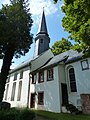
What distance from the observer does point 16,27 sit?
20.2m

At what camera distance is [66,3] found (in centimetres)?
1287

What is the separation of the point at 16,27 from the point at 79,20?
10640 mm

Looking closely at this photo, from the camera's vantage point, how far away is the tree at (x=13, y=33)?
1931 centimetres

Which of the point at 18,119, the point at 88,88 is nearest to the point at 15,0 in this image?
the point at 88,88

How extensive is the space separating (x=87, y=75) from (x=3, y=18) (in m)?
13.5

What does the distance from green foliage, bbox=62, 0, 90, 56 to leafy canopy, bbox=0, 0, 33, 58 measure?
8.70 m

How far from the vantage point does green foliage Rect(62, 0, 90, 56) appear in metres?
11.2

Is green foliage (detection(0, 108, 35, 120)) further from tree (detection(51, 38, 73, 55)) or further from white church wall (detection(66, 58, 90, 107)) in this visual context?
tree (detection(51, 38, 73, 55))

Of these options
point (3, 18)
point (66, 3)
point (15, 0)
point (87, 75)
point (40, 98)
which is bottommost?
point (40, 98)

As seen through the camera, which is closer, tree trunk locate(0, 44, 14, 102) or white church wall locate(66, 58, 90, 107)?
white church wall locate(66, 58, 90, 107)

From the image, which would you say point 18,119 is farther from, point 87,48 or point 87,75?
point 87,75

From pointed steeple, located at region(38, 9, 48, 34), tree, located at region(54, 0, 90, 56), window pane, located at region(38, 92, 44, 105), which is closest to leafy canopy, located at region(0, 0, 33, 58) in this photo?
window pane, located at region(38, 92, 44, 105)

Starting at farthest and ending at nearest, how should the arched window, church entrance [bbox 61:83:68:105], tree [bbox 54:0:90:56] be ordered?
the arched window < church entrance [bbox 61:83:68:105] < tree [bbox 54:0:90:56]

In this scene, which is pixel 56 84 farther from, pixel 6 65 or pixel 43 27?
pixel 43 27
